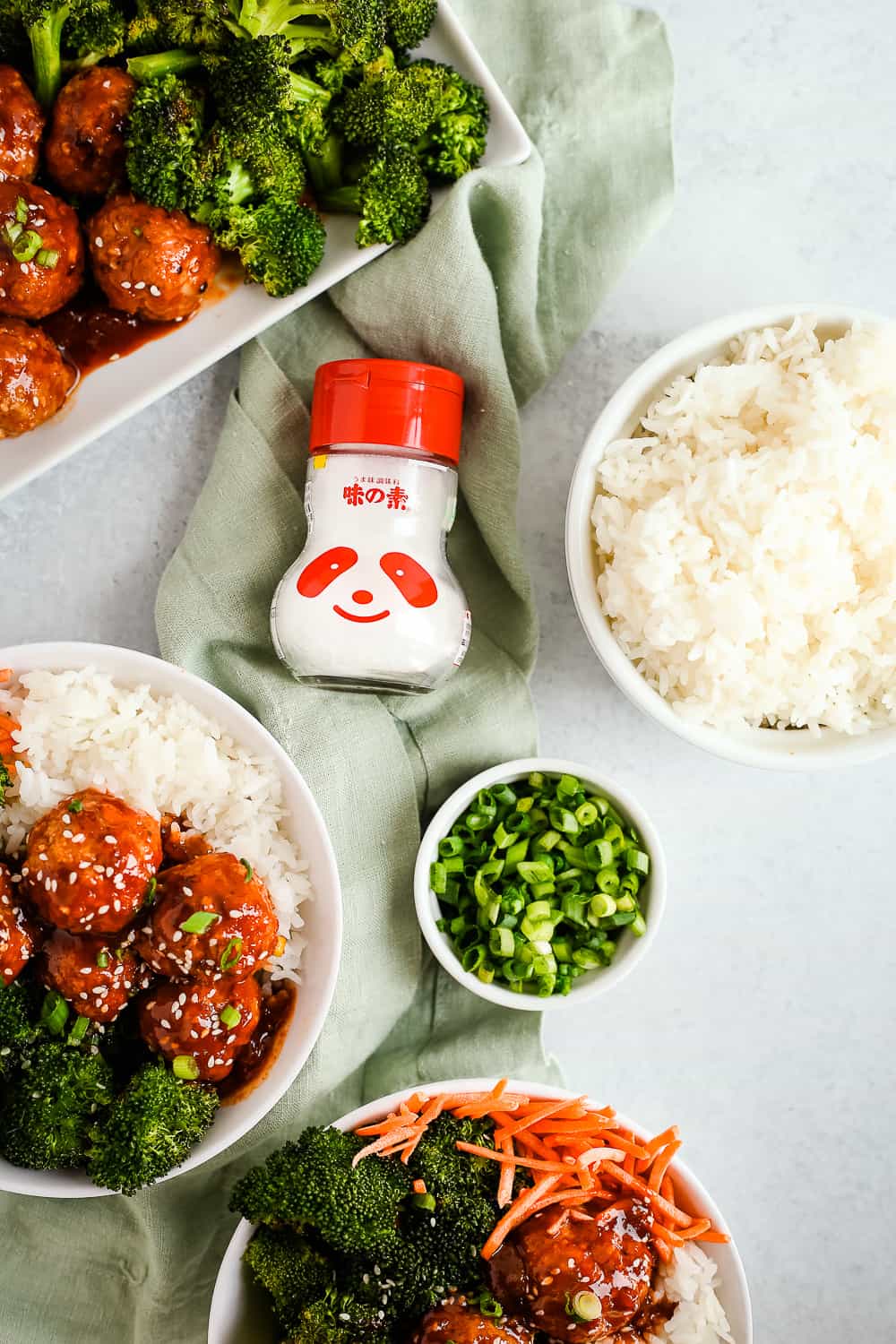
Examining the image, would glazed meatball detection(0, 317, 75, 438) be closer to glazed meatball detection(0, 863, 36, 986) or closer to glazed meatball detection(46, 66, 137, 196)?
glazed meatball detection(46, 66, 137, 196)

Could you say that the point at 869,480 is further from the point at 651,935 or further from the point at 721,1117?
the point at 721,1117

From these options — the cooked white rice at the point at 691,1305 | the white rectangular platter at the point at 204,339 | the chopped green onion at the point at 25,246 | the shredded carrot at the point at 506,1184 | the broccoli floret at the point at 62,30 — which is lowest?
the cooked white rice at the point at 691,1305

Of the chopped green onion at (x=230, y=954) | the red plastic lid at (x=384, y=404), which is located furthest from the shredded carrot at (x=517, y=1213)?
the red plastic lid at (x=384, y=404)

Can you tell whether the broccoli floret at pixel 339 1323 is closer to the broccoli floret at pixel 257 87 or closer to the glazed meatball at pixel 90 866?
the glazed meatball at pixel 90 866

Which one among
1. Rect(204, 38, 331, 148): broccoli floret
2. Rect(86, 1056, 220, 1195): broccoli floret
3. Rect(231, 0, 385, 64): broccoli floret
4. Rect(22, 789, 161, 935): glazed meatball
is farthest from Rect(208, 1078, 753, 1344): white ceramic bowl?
Rect(231, 0, 385, 64): broccoli floret

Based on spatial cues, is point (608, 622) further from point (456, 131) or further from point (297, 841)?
point (456, 131)

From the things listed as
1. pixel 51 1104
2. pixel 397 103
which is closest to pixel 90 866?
pixel 51 1104
